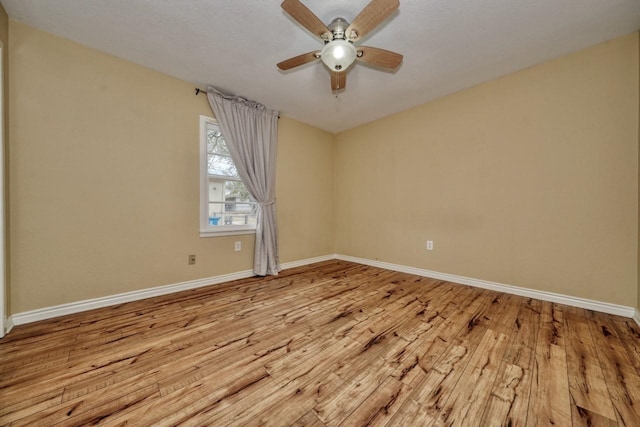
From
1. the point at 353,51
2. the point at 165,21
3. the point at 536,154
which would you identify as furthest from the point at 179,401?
the point at 536,154

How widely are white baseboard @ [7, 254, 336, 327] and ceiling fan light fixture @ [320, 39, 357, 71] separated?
270 centimetres

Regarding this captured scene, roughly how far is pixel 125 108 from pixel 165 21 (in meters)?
0.98

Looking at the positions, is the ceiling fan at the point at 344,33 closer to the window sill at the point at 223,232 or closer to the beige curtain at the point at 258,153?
the beige curtain at the point at 258,153

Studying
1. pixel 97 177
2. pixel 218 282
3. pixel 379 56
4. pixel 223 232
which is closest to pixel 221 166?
pixel 223 232

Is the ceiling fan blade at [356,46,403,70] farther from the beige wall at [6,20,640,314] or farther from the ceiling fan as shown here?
the beige wall at [6,20,640,314]

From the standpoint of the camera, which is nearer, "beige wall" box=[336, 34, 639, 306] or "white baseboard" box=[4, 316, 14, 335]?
"white baseboard" box=[4, 316, 14, 335]

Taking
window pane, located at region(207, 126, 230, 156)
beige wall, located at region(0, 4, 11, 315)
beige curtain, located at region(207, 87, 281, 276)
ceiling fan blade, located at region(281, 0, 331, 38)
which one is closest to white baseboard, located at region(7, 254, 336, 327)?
beige wall, located at region(0, 4, 11, 315)

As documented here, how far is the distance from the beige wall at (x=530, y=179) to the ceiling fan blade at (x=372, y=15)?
6.41 ft

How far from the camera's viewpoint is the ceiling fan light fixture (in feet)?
5.94

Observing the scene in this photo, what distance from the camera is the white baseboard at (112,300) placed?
1939 millimetres

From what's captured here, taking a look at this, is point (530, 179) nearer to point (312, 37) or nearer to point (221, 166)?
point (312, 37)

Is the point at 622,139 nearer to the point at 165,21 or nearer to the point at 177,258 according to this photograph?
the point at 165,21

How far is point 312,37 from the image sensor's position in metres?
2.08

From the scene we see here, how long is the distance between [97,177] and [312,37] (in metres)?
2.39
